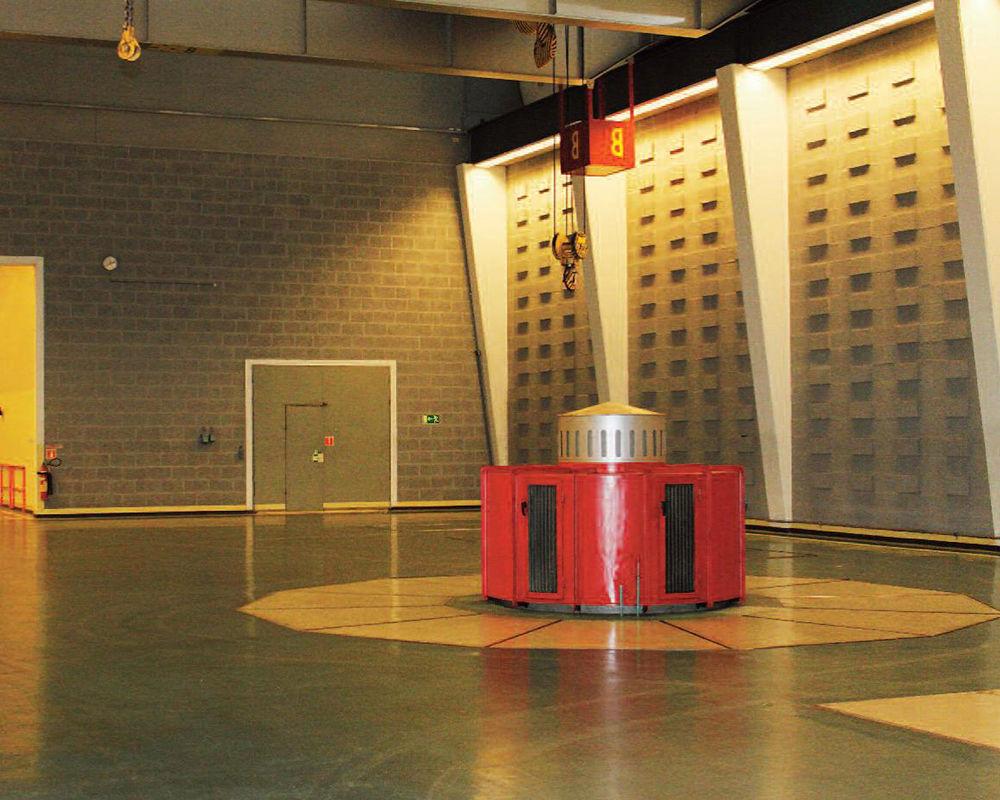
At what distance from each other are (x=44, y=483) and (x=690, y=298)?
1071 cm

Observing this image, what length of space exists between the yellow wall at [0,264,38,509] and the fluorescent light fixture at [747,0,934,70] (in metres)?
12.6

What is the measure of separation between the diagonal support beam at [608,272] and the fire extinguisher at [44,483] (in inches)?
356

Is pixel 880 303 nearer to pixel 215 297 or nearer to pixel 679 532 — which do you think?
pixel 679 532

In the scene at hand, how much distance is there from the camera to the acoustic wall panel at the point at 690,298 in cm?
2014

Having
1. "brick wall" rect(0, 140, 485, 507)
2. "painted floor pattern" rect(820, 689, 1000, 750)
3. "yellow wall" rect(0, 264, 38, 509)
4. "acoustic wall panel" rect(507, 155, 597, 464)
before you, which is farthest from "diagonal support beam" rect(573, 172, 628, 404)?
"painted floor pattern" rect(820, 689, 1000, 750)

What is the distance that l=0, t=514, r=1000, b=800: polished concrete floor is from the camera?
5.17 m

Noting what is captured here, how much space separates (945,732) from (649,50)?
16853mm

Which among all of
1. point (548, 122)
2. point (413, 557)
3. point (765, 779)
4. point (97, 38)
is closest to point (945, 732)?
point (765, 779)

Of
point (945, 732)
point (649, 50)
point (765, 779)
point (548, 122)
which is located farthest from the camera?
point (548, 122)

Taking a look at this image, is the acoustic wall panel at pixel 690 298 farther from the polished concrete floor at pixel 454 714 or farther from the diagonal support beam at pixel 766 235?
the polished concrete floor at pixel 454 714

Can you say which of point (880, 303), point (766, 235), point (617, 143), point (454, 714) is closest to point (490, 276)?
point (617, 143)

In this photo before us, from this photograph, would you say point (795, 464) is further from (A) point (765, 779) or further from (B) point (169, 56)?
(A) point (765, 779)

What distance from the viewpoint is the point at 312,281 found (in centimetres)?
2497

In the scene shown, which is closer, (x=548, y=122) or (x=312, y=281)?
(x=548, y=122)
